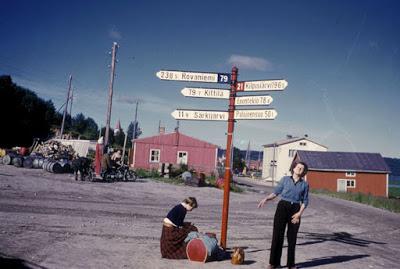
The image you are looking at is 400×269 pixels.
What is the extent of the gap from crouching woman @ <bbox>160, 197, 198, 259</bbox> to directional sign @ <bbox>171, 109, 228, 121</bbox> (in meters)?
1.80

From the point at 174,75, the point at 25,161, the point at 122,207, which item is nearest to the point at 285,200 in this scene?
the point at 174,75

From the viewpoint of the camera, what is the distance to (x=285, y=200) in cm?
666

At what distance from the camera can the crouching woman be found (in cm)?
700

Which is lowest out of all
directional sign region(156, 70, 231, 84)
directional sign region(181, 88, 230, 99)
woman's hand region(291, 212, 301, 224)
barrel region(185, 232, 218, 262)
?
barrel region(185, 232, 218, 262)

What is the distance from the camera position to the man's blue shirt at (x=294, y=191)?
21.7 ft

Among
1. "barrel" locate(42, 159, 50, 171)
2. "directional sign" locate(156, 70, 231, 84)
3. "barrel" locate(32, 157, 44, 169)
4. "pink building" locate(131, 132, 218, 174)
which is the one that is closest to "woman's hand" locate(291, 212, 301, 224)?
"directional sign" locate(156, 70, 231, 84)

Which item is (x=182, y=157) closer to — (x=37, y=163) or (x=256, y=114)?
(x=37, y=163)

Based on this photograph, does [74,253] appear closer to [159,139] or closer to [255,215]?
[255,215]

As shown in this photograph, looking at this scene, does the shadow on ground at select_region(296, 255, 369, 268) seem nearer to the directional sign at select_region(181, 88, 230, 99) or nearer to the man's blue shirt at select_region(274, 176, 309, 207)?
the man's blue shirt at select_region(274, 176, 309, 207)

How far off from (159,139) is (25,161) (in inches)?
692

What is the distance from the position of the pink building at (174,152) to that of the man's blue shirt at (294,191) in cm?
3618

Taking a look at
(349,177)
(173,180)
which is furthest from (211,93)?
(349,177)

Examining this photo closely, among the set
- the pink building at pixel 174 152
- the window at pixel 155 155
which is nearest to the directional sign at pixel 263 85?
the pink building at pixel 174 152

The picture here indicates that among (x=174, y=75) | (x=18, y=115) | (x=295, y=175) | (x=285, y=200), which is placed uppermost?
(x=18, y=115)
